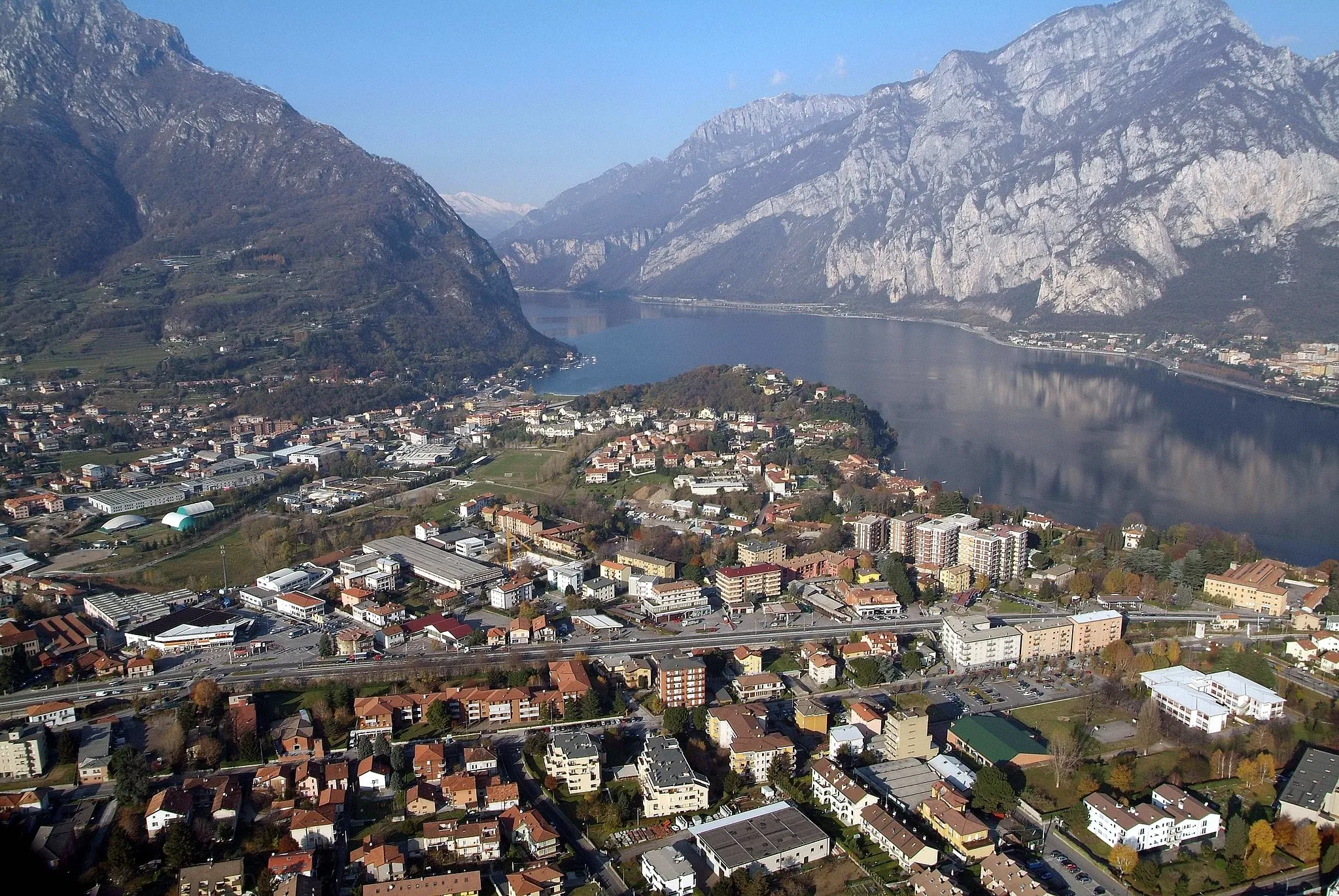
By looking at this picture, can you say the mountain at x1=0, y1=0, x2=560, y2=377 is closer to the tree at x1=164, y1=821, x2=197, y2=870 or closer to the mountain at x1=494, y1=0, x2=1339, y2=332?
the tree at x1=164, y1=821, x2=197, y2=870

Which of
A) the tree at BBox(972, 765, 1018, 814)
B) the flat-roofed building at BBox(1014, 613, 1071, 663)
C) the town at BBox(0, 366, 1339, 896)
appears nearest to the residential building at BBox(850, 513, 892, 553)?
the town at BBox(0, 366, 1339, 896)

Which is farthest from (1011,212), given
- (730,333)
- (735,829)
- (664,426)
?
(735,829)

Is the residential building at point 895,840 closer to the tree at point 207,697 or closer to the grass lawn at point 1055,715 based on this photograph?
→ the grass lawn at point 1055,715

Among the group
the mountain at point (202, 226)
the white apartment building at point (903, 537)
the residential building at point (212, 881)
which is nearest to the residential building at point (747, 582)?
the white apartment building at point (903, 537)

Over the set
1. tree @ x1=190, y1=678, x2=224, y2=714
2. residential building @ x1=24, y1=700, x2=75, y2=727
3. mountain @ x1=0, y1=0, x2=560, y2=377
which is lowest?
residential building @ x1=24, y1=700, x2=75, y2=727

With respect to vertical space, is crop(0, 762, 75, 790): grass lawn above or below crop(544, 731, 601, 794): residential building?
below

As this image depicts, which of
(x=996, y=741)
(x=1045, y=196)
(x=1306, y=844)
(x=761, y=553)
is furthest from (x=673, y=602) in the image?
(x=1045, y=196)
